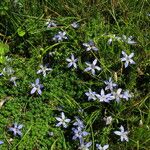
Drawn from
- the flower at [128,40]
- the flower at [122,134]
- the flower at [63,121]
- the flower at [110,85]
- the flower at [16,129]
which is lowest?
the flower at [122,134]

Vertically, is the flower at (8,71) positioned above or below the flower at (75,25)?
below

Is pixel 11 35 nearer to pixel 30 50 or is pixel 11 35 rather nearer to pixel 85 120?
pixel 30 50

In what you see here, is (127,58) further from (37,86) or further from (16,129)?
(16,129)

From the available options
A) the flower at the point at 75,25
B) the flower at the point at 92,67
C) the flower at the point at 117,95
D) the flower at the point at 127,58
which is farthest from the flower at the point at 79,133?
the flower at the point at 75,25

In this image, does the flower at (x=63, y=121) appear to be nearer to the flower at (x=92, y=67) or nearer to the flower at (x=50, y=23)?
the flower at (x=92, y=67)

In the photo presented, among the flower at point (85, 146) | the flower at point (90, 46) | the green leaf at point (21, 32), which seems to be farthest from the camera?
the green leaf at point (21, 32)

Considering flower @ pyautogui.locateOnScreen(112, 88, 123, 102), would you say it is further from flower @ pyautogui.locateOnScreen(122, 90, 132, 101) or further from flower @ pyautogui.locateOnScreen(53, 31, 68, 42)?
flower @ pyautogui.locateOnScreen(53, 31, 68, 42)

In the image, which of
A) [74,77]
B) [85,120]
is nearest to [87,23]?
[74,77]

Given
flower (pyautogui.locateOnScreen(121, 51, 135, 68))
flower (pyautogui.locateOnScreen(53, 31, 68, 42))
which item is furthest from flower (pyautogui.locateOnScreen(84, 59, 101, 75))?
flower (pyautogui.locateOnScreen(53, 31, 68, 42))

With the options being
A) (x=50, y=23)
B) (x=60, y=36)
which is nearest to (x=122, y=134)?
(x=60, y=36)
